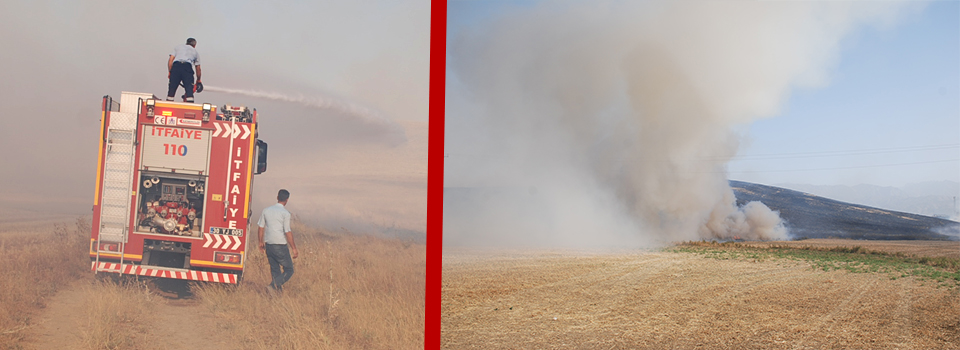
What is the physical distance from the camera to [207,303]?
5.05m

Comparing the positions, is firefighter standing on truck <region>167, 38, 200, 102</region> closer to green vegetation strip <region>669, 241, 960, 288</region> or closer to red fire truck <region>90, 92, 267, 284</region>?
red fire truck <region>90, 92, 267, 284</region>

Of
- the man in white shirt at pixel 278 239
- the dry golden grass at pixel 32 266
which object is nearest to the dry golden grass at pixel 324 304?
the man in white shirt at pixel 278 239

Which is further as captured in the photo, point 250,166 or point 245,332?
point 250,166

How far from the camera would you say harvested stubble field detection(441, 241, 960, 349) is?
6750 mm

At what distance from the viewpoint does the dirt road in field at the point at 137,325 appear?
427 cm

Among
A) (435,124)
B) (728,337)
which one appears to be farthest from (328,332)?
(728,337)

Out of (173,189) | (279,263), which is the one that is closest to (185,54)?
(173,189)

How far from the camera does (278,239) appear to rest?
5.33 meters

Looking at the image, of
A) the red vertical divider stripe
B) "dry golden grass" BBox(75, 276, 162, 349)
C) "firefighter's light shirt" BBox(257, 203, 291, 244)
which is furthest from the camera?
"firefighter's light shirt" BBox(257, 203, 291, 244)

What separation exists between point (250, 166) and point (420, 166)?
279cm

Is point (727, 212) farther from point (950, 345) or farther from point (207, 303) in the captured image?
point (207, 303)

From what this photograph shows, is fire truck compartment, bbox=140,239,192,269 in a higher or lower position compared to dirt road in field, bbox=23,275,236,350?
higher

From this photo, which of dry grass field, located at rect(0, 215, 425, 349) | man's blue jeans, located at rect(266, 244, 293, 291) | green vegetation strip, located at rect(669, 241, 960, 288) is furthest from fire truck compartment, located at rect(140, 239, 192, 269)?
green vegetation strip, located at rect(669, 241, 960, 288)

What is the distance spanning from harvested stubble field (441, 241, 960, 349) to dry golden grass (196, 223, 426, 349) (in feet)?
5.19
